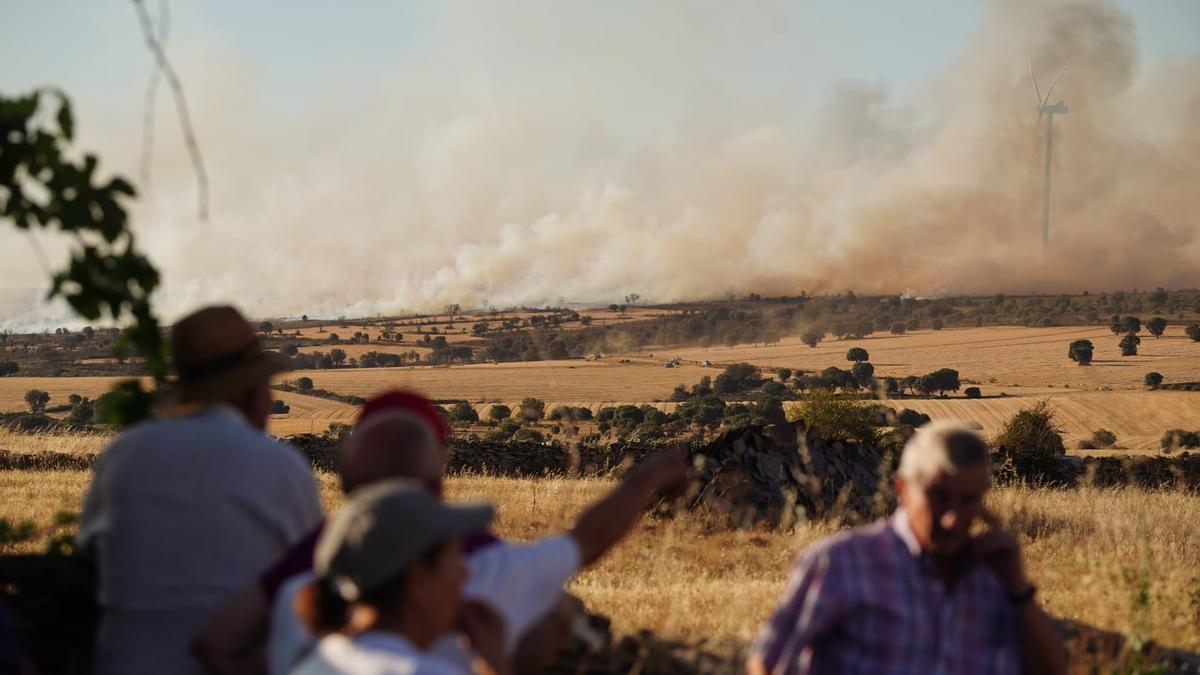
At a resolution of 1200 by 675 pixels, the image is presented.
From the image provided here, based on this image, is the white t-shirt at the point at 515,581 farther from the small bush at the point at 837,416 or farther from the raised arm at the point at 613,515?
the small bush at the point at 837,416

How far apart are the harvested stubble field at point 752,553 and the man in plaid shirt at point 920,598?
2.24 m

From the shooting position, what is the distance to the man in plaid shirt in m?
3.66

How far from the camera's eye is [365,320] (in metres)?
138

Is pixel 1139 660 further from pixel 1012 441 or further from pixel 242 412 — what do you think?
pixel 1012 441

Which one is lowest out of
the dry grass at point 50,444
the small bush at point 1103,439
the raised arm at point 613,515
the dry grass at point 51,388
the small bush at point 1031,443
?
the small bush at point 1103,439

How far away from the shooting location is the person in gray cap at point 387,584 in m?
2.32

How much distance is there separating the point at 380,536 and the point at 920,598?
2.06m

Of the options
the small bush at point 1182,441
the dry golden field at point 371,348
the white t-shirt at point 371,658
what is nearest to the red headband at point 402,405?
the white t-shirt at point 371,658

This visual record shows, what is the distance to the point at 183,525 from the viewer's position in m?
3.38

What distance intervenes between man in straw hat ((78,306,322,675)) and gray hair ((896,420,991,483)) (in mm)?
1889

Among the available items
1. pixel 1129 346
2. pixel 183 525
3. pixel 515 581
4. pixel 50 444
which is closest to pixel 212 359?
pixel 183 525

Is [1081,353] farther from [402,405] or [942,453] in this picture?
[402,405]

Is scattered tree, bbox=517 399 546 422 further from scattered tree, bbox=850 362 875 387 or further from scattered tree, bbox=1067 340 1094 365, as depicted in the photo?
scattered tree, bbox=1067 340 1094 365

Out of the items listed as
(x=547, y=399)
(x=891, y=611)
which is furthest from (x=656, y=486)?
(x=547, y=399)
